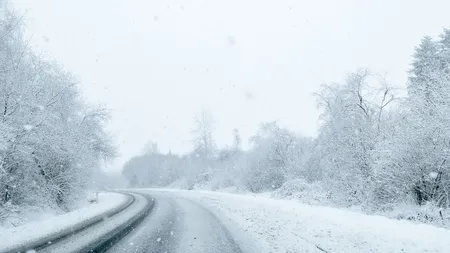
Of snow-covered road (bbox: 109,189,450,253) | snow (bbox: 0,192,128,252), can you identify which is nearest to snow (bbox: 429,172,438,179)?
snow-covered road (bbox: 109,189,450,253)

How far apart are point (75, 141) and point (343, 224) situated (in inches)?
620

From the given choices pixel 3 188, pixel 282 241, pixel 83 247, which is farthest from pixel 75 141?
pixel 282 241

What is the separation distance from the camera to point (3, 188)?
47.8ft

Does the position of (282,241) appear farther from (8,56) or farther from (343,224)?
(8,56)

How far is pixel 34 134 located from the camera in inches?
573

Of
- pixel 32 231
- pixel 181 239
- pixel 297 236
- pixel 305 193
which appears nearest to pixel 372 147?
pixel 305 193

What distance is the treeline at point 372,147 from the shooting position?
12.8 metres

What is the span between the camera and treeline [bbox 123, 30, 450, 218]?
41.9 feet

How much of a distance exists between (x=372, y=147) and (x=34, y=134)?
1595cm

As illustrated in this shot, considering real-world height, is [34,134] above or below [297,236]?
above

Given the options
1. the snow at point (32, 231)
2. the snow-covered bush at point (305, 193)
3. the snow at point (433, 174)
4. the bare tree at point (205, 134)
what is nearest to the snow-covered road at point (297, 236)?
the snow at point (32, 231)

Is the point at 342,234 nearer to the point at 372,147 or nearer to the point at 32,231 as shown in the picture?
the point at 32,231

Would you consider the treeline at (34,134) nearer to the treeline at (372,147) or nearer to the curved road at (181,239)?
the curved road at (181,239)

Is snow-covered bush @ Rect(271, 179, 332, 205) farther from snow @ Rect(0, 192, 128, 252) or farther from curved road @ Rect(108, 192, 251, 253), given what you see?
snow @ Rect(0, 192, 128, 252)
